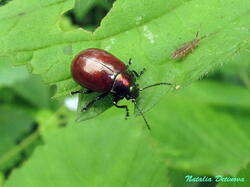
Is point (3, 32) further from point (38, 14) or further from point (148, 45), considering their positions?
point (148, 45)

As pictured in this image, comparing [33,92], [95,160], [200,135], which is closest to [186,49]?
[95,160]

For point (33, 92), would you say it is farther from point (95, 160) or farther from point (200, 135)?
point (95, 160)

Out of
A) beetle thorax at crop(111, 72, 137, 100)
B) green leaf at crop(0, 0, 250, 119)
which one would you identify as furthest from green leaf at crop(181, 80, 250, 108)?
green leaf at crop(0, 0, 250, 119)

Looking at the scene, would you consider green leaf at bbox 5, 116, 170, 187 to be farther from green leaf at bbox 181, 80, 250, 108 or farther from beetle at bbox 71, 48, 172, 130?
green leaf at bbox 181, 80, 250, 108

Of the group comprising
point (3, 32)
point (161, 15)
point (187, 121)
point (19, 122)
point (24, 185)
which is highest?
point (161, 15)

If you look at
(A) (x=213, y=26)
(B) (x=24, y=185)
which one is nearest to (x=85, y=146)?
(B) (x=24, y=185)

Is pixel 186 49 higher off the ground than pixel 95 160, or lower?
higher

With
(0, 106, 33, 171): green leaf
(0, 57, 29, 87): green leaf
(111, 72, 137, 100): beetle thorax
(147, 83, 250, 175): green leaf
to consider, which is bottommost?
(0, 106, 33, 171): green leaf
